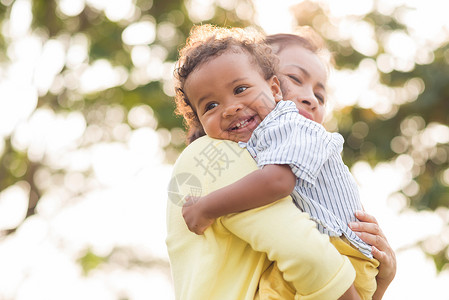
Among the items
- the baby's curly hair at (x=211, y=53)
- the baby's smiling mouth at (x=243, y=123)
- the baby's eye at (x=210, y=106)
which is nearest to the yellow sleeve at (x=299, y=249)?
the baby's smiling mouth at (x=243, y=123)

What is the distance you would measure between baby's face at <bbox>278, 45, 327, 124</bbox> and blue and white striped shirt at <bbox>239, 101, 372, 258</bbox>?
0.32m

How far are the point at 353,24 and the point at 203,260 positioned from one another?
777cm

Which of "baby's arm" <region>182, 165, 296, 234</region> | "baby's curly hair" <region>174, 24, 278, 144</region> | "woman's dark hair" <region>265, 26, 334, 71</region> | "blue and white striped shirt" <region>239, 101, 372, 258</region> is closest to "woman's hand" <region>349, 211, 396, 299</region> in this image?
"blue and white striped shirt" <region>239, 101, 372, 258</region>

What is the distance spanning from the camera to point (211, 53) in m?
2.04

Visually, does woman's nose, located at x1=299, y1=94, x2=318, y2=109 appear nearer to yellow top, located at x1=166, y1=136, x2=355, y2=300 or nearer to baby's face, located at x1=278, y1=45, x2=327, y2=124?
baby's face, located at x1=278, y1=45, x2=327, y2=124

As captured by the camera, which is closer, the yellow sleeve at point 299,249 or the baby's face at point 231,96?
the yellow sleeve at point 299,249

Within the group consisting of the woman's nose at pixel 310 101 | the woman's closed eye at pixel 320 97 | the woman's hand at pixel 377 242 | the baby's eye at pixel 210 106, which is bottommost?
the woman's hand at pixel 377 242

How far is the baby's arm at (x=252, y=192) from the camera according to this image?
68.2 inches

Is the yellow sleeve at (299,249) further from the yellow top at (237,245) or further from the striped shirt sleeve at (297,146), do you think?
the striped shirt sleeve at (297,146)

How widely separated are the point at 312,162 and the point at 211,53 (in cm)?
52

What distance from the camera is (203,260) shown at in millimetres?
1853

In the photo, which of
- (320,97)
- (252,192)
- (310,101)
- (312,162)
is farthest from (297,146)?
(320,97)

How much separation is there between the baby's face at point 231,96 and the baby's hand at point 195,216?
0.25 metres

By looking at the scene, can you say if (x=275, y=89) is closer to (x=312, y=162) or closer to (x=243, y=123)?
(x=243, y=123)
